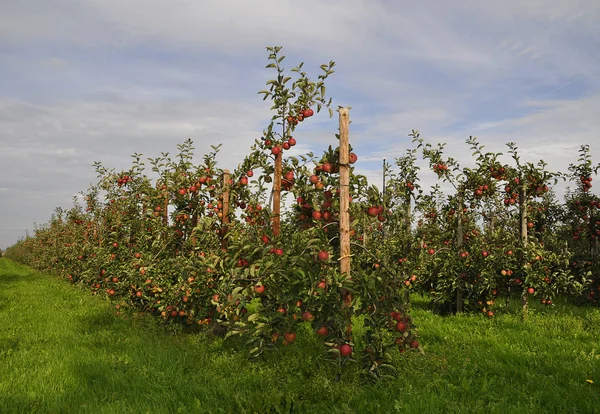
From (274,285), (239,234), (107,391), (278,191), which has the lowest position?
(107,391)

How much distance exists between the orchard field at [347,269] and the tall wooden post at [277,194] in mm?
19

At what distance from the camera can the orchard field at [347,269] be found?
16.0ft

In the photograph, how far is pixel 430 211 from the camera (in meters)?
11.1

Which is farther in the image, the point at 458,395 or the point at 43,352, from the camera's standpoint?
the point at 43,352

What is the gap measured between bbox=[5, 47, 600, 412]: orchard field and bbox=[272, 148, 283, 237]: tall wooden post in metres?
0.02

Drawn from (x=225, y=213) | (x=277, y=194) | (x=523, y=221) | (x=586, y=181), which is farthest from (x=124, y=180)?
(x=586, y=181)

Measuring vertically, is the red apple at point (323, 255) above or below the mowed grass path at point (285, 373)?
above

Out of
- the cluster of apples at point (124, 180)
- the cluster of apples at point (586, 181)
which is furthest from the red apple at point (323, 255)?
the cluster of apples at point (586, 181)

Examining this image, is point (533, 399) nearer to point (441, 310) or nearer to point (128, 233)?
point (441, 310)

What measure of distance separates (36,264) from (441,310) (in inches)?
955

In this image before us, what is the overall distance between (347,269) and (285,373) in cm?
155

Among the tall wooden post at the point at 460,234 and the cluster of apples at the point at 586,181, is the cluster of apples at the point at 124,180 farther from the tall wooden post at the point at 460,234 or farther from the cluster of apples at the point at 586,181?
the cluster of apples at the point at 586,181

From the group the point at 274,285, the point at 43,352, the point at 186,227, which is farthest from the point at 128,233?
the point at 274,285

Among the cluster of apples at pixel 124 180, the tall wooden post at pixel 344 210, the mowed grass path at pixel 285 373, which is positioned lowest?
the mowed grass path at pixel 285 373
